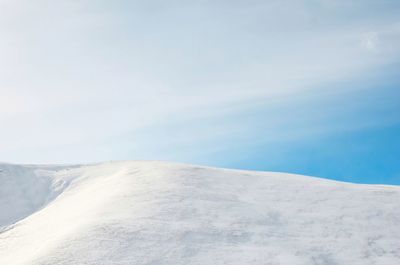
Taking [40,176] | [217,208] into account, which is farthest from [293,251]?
[40,176]

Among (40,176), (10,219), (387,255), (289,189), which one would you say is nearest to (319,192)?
(289,189)

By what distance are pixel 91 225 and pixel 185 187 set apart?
21.9 ft

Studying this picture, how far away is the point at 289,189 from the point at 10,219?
15383mm

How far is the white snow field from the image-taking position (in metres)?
17.1

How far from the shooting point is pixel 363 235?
63.7 feet

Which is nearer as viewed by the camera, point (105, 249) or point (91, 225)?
point (105, 249)

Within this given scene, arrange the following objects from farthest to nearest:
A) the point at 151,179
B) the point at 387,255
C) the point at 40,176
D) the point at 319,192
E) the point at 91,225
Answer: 1. the point at 40,176
2. the point at 151,179
3. the point at 319,192
4. the point at 91,225
5. the point at 387,255

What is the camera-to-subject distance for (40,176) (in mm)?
34781

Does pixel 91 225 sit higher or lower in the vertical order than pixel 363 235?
higher

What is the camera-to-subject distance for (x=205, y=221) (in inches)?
794

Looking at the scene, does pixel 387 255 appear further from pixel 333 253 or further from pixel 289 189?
pixel 289 189

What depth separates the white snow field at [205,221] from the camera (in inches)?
674

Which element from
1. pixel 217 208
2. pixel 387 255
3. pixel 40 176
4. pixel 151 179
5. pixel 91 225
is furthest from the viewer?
pixel 40 176

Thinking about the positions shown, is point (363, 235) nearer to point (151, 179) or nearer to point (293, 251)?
point (293, 251)
